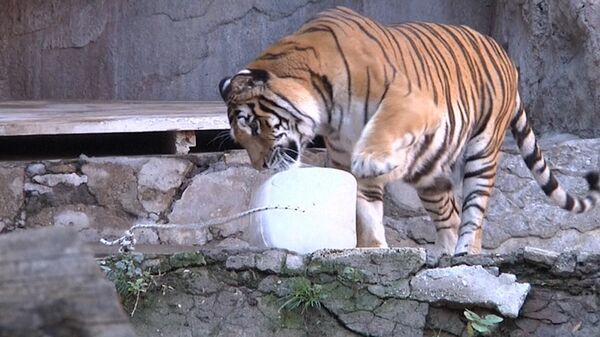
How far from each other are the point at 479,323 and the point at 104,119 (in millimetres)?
2391

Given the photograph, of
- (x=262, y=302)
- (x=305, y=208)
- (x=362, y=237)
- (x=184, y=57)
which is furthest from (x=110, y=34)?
(x=262, y=302)

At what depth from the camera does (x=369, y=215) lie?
506 centimetres

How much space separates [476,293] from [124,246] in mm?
1071

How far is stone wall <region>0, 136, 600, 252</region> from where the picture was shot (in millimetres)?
5559

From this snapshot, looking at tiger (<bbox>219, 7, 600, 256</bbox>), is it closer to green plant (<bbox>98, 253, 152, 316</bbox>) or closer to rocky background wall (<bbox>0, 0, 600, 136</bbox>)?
green plant (<bbox>98, 253, 152, 316</bbox>)

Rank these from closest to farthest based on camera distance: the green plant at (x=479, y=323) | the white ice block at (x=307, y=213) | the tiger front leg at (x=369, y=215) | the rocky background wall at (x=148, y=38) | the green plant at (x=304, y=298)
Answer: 1. the green plant at (x=479, y=323)
2. the green plant at (x=304, y=298)
3. the white ice block at (x=307, y=213)
4. the tiger front leg at (x=369, y=215)
5. the rocky background wall at (x=148, y=38)

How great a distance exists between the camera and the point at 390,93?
4.73 meters

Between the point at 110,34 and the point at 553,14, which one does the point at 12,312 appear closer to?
the point at 553,14

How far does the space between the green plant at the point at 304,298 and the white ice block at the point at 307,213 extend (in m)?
0.41

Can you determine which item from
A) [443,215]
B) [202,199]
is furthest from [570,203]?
[202,199]

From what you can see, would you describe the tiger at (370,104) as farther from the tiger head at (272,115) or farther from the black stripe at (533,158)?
the black stripe at (533,158)

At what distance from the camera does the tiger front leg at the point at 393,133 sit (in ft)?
14.6

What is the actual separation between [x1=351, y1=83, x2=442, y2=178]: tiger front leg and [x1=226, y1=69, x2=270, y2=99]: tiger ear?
0.44 meters

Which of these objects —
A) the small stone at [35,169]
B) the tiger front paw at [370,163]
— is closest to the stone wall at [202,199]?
the small stone at [35,169]
